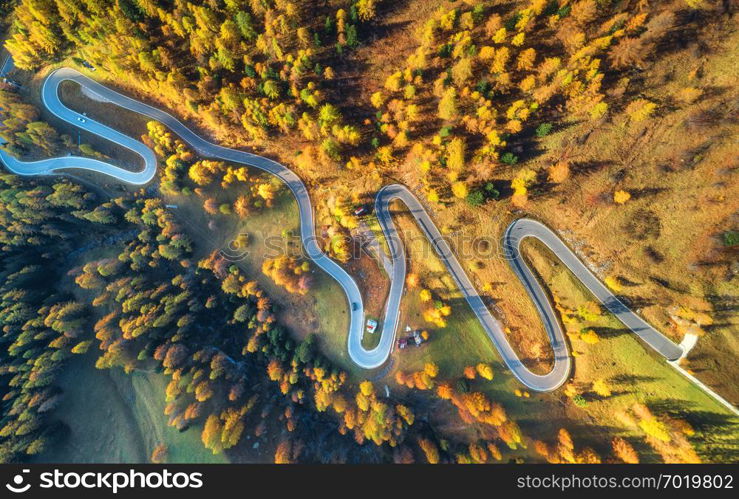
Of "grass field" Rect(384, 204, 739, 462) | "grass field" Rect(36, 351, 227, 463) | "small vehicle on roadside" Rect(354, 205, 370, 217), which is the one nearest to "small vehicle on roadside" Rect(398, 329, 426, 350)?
"grass field" Rect(384, 204, 739, 462)

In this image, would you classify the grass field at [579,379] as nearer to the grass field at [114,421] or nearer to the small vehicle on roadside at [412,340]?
→ the small vehicle on roadside at [412,340]

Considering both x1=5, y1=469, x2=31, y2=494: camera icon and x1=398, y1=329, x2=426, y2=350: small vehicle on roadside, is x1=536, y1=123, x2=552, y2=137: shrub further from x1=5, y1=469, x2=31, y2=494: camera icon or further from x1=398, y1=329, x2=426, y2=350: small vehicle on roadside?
x1=5, y1=469, x2=31, y2=494: camera icon

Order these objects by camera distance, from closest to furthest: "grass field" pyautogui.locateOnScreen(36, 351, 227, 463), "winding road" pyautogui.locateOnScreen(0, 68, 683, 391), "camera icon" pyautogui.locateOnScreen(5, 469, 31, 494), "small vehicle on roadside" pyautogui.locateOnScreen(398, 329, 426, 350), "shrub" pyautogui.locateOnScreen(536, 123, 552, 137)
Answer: "camera icon" pyautogui.locateOnScreen(5, 469, 31, 494), "shrub" pyautogui.locateOnScreen(536, 123, 552, 137), "winding road" pyautogui.locateOnScreen(0, 68, 683, 391), "small vehicle on roadside" pyautogui.locateOnScreen(398, 329, 426, 350), "grass field" pyautogui.locateOnScreen(36, 351, 227, 463)

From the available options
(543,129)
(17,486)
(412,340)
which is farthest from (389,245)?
(17,486)

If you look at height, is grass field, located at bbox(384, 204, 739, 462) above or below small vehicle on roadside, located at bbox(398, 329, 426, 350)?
below

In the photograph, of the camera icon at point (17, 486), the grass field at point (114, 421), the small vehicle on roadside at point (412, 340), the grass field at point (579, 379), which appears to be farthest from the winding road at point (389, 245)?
the camera icon at point (17, 486)

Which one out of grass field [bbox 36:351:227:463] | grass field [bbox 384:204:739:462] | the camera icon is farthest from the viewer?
grass field [bbox 36:351:227:463]

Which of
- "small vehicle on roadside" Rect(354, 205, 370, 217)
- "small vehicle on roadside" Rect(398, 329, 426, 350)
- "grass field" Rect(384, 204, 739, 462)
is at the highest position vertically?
"small vehicle on roadside" Rect(354, 205, 370, 217)
